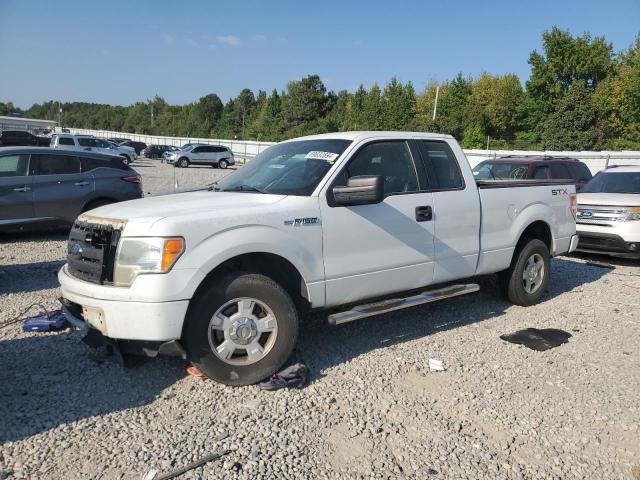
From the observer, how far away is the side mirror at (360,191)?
4.16 m

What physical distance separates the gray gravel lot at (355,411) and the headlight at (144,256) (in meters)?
0.94

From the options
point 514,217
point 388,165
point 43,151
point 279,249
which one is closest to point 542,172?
point 514,217

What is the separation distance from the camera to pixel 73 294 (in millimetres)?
3916

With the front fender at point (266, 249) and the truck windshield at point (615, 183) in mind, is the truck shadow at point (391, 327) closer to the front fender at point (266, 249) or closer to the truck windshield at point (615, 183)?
the front fender at point (266, 249)

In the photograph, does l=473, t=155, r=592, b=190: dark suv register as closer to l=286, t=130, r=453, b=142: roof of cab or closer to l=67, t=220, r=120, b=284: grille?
l=286, t=130, r=453, b=142: roof of cab

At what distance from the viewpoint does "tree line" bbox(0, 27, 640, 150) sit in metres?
44.0

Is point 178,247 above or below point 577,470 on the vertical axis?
above

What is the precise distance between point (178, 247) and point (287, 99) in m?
75.5

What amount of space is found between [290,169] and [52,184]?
6.56 metres

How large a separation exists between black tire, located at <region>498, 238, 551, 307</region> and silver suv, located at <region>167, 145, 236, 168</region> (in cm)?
3558

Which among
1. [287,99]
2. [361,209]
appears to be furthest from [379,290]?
[287,99]

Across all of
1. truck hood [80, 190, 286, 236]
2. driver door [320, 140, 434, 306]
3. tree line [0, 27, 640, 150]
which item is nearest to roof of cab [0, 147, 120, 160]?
truck hood [80, 190, 286, 236]

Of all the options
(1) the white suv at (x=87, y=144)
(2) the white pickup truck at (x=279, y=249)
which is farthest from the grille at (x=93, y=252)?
(1) the white suv at (x=87, y=144)

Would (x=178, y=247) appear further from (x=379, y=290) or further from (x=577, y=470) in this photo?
(x=577, y=470)
